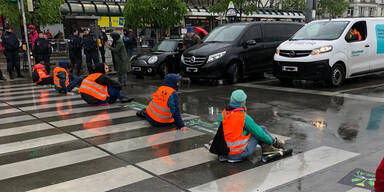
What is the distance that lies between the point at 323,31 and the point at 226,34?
323 centimetres

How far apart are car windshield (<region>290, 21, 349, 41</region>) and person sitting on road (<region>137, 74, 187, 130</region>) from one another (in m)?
6.44

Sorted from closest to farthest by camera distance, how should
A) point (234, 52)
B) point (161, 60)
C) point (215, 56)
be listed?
point (215, 56), point (234, 52), point (161, 60)

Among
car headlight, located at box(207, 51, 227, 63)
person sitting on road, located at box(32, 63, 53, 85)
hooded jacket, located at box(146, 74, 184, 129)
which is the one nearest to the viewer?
hooded jacket, located at box(146, 74, 184, 129)

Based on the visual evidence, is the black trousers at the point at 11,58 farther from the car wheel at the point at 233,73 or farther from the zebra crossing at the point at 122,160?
the car wheel at the point at 233,73

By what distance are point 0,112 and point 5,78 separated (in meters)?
7.97

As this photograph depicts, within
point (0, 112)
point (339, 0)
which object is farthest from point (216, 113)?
point (339, 0)

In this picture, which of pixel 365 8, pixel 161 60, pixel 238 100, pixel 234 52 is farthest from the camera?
pixel 365 8

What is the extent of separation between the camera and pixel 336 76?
11.0 m

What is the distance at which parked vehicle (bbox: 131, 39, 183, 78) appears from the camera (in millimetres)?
14312

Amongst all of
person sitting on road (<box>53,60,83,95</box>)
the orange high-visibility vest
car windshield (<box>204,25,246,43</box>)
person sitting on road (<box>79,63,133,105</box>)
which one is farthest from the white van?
the orange high-visibility vest

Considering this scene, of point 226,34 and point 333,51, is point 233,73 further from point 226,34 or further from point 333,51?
point 333,51

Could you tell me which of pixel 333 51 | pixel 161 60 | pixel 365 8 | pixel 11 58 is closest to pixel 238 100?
pixel 333 51

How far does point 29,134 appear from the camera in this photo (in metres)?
6.48

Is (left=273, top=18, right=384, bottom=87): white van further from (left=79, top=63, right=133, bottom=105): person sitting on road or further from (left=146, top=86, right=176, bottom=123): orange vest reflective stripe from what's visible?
(left=146, top=86, right=176, bottom=123): orange vest reflective stripe
